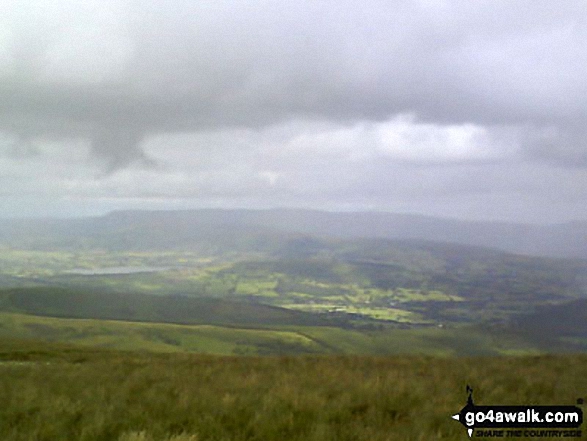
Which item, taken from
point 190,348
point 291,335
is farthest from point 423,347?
point 190,348

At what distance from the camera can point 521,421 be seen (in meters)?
8.50

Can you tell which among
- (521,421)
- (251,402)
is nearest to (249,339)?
(251,402)

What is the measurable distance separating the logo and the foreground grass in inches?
14.5

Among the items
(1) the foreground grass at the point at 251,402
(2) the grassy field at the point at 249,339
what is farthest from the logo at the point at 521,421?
(2) the grassy field at the point at 249,339

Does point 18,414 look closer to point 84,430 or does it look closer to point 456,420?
point 84,430

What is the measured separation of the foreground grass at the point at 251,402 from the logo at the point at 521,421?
0.37 meters

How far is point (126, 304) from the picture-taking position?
18112 centimetres

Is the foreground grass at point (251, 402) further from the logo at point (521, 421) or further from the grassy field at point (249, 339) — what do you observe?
the grassy field at point (249, 339)

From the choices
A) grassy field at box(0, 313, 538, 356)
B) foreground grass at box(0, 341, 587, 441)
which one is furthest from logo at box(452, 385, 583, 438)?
grassy field at box(0, 313, 538, 356)

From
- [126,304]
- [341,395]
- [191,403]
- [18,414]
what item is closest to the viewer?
[18,414]

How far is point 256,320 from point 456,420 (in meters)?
160

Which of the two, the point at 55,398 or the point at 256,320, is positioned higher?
the point at 55,398

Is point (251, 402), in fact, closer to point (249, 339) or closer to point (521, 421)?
point (521, 421)

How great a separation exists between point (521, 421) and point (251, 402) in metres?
4.85
